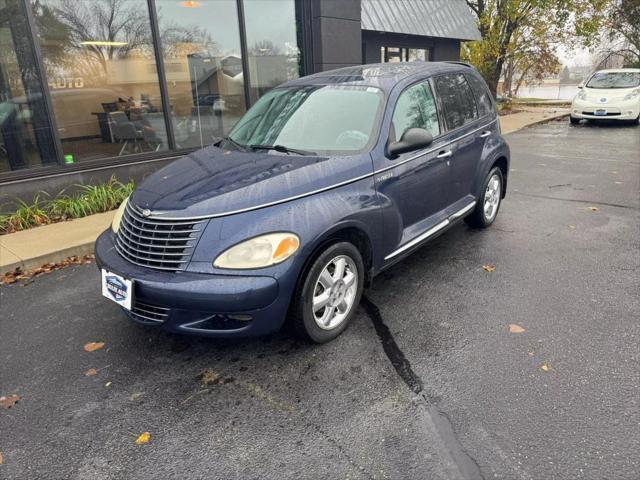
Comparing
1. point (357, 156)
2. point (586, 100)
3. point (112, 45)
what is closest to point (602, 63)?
point (586, 100)

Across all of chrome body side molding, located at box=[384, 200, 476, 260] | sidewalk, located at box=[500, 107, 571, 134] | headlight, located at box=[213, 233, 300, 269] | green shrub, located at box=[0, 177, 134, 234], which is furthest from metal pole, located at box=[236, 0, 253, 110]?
sidewalk, located at box=[500, 107, 571, 134]

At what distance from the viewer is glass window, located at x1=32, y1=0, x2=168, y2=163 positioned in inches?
278

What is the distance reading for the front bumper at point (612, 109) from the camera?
13859 mm

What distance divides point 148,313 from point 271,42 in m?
7.83

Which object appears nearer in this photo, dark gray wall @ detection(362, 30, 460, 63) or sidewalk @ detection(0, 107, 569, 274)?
sidewalk @ detection(0, 107, 569, 274)

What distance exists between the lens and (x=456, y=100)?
4672 millimetres

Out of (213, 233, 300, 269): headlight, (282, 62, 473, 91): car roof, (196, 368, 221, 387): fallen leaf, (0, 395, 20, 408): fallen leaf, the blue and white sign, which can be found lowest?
(0, 395, 20, 408): fallen leaf

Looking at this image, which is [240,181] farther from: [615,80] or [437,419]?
[615,80]

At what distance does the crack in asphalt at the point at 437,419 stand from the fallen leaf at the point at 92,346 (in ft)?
6.57

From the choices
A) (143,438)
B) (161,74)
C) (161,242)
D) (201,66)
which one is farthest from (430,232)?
(201,66)

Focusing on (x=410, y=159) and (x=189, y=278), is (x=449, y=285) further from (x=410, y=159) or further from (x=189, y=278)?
(x=189, y=278)

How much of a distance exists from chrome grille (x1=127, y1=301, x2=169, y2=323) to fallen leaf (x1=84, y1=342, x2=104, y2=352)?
2.17ft

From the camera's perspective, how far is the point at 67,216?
6.38 meters

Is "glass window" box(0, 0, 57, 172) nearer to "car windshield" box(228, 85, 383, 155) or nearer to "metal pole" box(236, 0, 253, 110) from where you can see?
"metal pole" box(236, 0, 253, 110)
